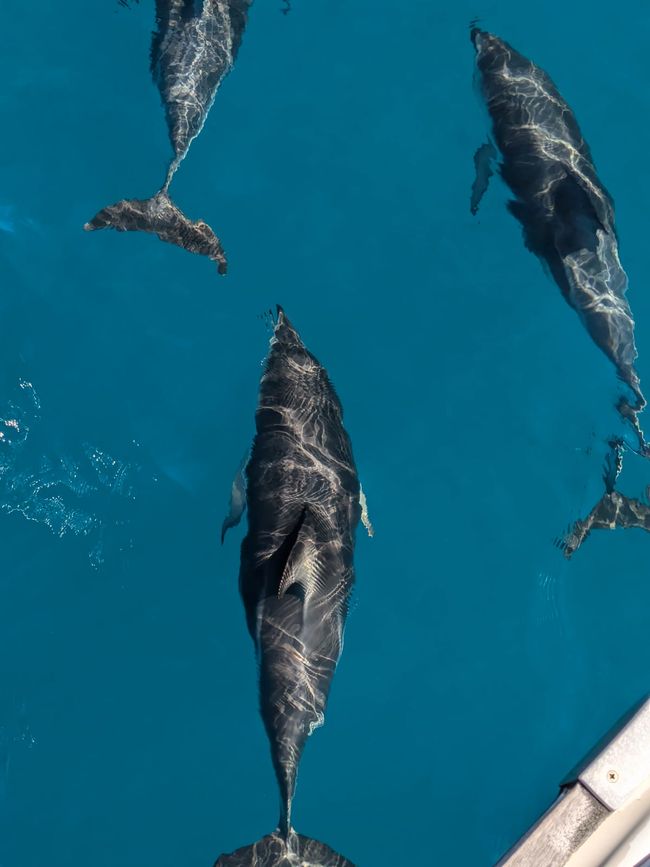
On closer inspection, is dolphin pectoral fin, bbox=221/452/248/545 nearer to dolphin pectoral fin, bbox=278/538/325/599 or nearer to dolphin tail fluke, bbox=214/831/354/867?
dolphin pectoral fin, bbox=278/538/325/599

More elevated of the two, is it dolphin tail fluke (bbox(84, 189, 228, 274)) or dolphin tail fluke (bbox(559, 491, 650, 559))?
dolphin tail fluke (bbox(84, 189, 228, 274))

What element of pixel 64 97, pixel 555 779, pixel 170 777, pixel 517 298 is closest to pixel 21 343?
pixel 64 97

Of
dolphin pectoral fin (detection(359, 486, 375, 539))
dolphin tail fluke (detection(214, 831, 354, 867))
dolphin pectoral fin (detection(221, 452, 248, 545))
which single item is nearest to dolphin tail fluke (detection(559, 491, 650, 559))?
dolphin pectoral fin (detection(359, 486, 375, 539))

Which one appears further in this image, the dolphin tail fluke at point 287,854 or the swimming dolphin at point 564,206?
the swimming dolphin at point 564,206

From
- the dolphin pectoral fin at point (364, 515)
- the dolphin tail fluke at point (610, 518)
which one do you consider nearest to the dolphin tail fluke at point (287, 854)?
the dolphin pectoral fin at point (364, 515)

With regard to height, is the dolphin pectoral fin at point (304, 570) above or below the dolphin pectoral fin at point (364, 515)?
below

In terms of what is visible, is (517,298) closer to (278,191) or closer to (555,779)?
(278,191)

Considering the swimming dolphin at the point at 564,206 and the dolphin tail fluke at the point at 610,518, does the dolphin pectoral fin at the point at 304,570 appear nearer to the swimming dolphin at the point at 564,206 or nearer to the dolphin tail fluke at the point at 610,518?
the dolphin tail fluke at the point at 610,518

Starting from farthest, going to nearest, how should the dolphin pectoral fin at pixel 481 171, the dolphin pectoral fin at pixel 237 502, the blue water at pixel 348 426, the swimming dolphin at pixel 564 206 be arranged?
Result: the dolphin pectoral fin at pixel 481 171
the swimming dolphin at pixel 564 206
the blue water at pixel 348 426
the dolphin pectoral fin at pixel 237 502
